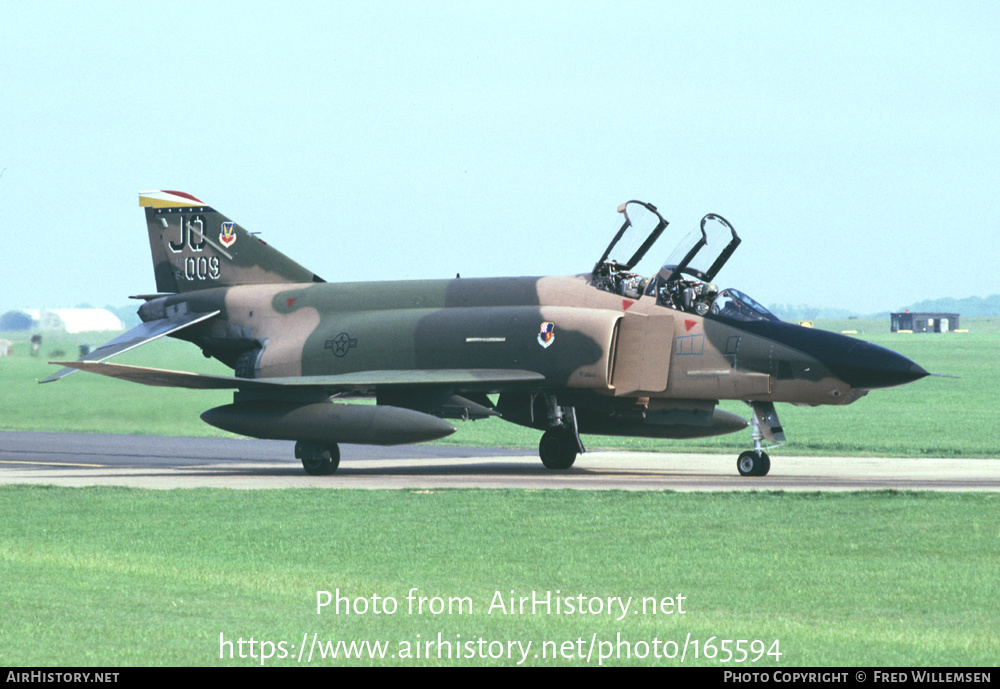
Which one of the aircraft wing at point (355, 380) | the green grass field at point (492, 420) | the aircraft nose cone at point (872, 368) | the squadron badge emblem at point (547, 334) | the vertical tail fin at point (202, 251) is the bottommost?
the green grass field at point (492, 420)

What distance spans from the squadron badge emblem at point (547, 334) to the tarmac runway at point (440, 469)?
7.34 ft

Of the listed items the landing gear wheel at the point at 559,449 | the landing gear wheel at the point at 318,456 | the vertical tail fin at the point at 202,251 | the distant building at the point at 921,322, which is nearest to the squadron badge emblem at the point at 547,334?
the landing gear wheel at the point at 559,449

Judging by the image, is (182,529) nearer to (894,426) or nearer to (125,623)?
(125,623)

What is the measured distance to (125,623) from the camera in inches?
328

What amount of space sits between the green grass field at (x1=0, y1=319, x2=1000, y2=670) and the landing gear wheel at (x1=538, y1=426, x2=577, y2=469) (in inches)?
225

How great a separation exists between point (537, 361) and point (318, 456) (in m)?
4.11

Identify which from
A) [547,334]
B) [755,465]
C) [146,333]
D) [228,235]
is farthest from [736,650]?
[228,235]

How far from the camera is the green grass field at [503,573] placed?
7.75 meters

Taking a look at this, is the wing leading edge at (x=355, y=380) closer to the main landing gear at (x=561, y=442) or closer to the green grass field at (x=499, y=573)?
the main landing gear at (x=561, y=442)

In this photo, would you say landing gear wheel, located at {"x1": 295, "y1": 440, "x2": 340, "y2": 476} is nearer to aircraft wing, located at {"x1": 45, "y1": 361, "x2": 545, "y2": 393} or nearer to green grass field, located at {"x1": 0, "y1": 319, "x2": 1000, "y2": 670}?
aircraft wing, located at {"x1": 45, "y1": 361, "x2": 545, "y2": 393}

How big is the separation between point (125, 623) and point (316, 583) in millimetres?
2135

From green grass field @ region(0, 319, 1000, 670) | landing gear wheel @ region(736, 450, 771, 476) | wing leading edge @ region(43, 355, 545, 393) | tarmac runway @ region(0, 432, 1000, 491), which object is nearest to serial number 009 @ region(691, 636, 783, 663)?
green grass field @ region(0, 319, 1000, 670)

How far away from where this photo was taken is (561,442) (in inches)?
911

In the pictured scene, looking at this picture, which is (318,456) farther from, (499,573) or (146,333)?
(499,573)
